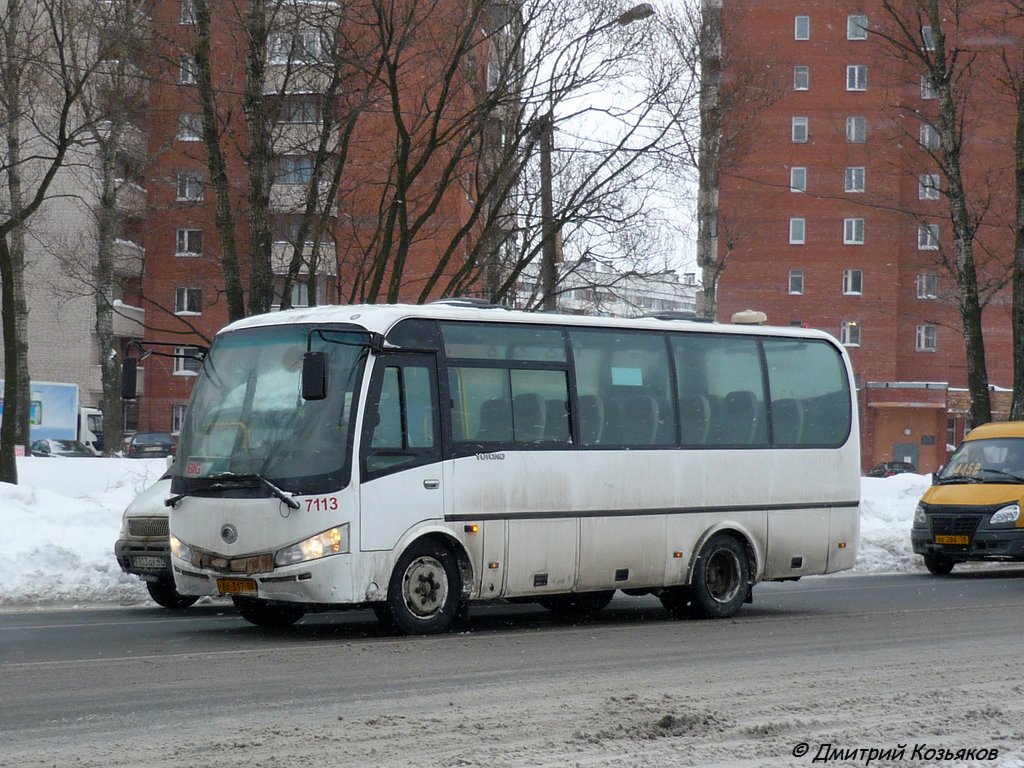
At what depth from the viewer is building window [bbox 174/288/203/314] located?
6400 centimetres

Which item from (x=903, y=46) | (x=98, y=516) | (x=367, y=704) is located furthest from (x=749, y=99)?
(x=367, y=704)

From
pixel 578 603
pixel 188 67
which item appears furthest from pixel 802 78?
pixel 578 603

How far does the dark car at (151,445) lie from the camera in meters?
53.0

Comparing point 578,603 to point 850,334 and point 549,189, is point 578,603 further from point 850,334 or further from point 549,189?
point 850,334

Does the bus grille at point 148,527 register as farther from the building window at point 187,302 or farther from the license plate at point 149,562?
the building window at point 187,302

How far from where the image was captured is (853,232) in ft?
236

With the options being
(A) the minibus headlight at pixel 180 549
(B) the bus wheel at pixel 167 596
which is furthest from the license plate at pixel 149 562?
(A) the minibus headlight at pixel 180 549

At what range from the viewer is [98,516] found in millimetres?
19609

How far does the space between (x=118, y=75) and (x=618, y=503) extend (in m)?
13.1

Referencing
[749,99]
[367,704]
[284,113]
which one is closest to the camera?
[367,704]

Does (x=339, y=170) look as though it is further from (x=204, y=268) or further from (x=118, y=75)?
(x=204, y=268)

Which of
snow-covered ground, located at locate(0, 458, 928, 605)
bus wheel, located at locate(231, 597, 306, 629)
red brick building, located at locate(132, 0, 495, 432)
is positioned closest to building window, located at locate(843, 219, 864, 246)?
red brick building, located at locate(132, 0, 495, 432)

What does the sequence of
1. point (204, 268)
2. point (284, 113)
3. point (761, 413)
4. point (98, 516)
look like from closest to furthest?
1. point (761, 413)
2. point (98, 516)
3. point (284, 113)
4. point (204, 268)

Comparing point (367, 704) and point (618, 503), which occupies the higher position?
point (618, 503)
